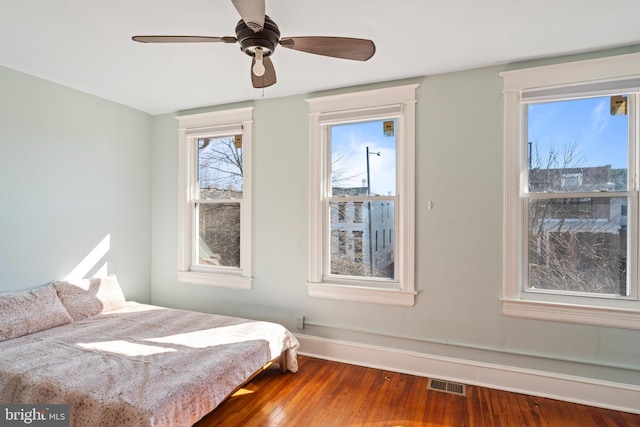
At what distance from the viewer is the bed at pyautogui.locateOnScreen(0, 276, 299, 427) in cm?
170

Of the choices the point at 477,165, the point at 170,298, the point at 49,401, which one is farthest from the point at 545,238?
the point at 170,298

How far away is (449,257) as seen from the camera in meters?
2.72

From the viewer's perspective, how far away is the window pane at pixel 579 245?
2373 mm

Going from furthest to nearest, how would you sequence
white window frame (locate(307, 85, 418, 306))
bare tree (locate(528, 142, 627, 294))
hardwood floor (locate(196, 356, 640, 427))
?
white window frame (locate(307, 85, 418, 306)) → bare tree (locate(528, 142, 627, 294)) → hardwood floor (locate(196, 356, 640, 427))

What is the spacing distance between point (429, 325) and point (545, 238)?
115 centimetres

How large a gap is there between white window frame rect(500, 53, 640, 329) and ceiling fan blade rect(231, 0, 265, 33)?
2.07m

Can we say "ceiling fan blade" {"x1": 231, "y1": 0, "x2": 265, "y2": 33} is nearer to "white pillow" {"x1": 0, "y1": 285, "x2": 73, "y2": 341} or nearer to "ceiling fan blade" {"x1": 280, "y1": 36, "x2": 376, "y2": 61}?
"ceiling fan blade" {"x1": 280, "y1": 36, "x2": 376, "y2": 61}

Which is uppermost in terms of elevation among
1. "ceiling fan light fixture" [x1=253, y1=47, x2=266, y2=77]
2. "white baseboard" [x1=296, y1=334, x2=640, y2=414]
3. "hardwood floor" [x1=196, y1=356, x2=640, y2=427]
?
"ceiling fan light fixture" [x1=253, y1=47, x2=266, y2=77]

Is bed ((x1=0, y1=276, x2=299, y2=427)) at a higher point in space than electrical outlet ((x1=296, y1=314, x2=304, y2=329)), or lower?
higher

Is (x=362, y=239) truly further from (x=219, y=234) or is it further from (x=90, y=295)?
(x=90, y=295)

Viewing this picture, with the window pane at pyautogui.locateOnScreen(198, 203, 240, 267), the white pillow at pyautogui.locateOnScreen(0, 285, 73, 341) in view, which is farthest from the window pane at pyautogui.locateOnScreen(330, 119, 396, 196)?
the white pillow at pyautogui.locateOnScreen(0, 285, 73, 341)

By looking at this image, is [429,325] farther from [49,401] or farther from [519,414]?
[49,401]

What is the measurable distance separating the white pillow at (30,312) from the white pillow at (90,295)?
7 cm
